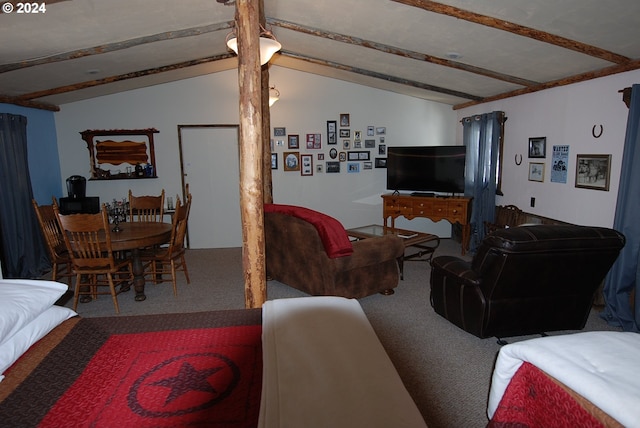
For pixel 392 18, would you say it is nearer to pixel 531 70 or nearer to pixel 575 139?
pixel 531 70

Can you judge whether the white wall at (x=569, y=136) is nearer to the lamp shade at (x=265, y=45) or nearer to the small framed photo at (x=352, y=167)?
the small framed photo at (x=352, y=167)

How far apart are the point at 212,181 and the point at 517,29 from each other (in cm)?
466

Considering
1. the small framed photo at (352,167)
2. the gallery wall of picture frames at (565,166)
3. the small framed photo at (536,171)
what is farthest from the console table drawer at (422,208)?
the small framed photo at (536,171)

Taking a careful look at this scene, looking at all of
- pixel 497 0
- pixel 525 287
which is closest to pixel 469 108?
pixel 497 0

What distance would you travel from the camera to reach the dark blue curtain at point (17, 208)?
439 centimetres

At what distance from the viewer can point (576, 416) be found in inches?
52.4

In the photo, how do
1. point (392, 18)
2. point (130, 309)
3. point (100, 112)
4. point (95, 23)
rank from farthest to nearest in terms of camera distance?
point (100, 112) < point (130, 309) < point (392, 18) < point (95, 23)

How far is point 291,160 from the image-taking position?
246 inches

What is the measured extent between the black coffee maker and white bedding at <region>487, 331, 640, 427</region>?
18.7ft

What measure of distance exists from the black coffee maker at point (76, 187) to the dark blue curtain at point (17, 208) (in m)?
0.55

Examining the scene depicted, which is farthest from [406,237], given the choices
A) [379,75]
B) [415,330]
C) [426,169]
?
[379,75]

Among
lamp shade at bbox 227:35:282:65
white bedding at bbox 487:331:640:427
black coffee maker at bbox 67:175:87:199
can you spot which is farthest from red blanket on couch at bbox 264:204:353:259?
black coffee maker at bbox 67:175:87:199

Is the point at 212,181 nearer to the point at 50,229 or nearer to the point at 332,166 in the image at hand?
the point at 332,166

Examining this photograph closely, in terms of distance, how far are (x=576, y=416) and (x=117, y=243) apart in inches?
138
